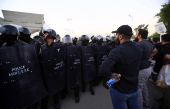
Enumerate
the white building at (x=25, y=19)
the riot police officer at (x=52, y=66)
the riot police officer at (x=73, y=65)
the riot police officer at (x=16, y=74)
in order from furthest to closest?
the white building at (x=25, y=19)
the riot police officer at (x=73, y=65)
the riot police officer at (x=52, y=66)
the riot police officer at (x=16, y=74)

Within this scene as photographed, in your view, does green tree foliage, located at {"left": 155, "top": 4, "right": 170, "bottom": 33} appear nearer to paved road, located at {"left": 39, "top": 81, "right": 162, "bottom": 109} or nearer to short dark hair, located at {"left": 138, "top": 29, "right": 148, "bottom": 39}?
paved road, located at {"left": 39, "top": 81, "right": 162, "bottom": 109}

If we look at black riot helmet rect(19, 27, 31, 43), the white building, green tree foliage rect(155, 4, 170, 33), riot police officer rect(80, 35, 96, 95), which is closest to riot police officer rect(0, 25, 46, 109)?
black riot helmet rect(19, 27, 31, 43)

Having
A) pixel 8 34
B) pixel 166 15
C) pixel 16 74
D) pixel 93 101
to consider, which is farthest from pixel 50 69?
pixel 166 15

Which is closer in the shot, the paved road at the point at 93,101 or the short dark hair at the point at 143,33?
the short dark hair at the point at 143,33

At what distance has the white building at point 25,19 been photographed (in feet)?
85.0

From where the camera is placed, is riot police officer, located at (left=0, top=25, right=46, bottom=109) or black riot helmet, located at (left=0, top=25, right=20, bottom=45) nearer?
riot police officer, located at (left=0, top=25, right=46, bottom=109)

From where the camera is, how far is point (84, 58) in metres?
2.88

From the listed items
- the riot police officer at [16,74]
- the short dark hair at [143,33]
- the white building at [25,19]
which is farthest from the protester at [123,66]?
the white building at [25,19]

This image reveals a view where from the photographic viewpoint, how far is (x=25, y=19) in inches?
1149

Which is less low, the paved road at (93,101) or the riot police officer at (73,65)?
the riot police officer at (73,65)

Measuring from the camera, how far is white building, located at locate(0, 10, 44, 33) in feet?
85.0

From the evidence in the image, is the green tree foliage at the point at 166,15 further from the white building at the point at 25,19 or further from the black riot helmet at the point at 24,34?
the white building at the point at 25,19

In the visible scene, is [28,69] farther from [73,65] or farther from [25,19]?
[25,19]

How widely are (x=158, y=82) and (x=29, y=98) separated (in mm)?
2788
